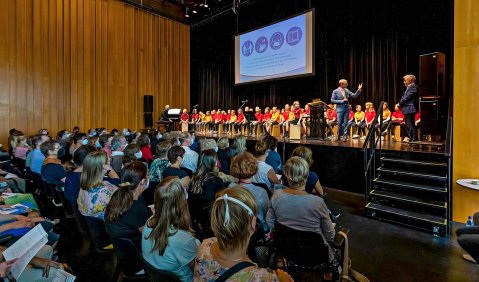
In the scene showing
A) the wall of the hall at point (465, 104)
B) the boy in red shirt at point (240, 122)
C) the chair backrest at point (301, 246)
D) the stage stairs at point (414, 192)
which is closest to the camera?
the chair backrest at point (301, 246)

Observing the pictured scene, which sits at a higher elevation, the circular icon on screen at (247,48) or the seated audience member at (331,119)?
the circular icon on screen at (247,48)

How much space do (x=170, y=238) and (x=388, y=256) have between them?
2396mm

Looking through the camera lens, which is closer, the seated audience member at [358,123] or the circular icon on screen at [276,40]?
the seated audience member at [358,123]

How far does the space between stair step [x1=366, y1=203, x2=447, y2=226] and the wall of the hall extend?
1.72 ft

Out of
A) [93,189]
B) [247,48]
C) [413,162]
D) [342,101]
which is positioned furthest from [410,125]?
[247,48]

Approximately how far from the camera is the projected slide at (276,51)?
9930 millimetres

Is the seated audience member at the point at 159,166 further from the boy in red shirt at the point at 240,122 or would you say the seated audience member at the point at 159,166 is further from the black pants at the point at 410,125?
the boy in red shirt at the point at 240,122

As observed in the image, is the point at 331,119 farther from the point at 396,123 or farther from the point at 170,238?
the point at 170,238

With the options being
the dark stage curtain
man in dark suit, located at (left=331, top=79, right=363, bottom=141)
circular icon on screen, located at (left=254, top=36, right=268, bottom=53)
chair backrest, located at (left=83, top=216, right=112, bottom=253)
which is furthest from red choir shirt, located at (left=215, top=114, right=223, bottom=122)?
chair backrest, located at (left=83, top=216, right=112, bottom=253)

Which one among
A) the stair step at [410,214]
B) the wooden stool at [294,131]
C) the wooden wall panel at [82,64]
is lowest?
the stair step at [410,214]

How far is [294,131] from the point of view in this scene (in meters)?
9.16

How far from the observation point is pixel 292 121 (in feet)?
30.8

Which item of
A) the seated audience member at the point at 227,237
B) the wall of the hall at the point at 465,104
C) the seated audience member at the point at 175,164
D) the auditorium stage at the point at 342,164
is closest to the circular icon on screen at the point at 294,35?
the auditorium stage at the point at 342,164

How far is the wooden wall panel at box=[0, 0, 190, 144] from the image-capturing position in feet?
31.2
